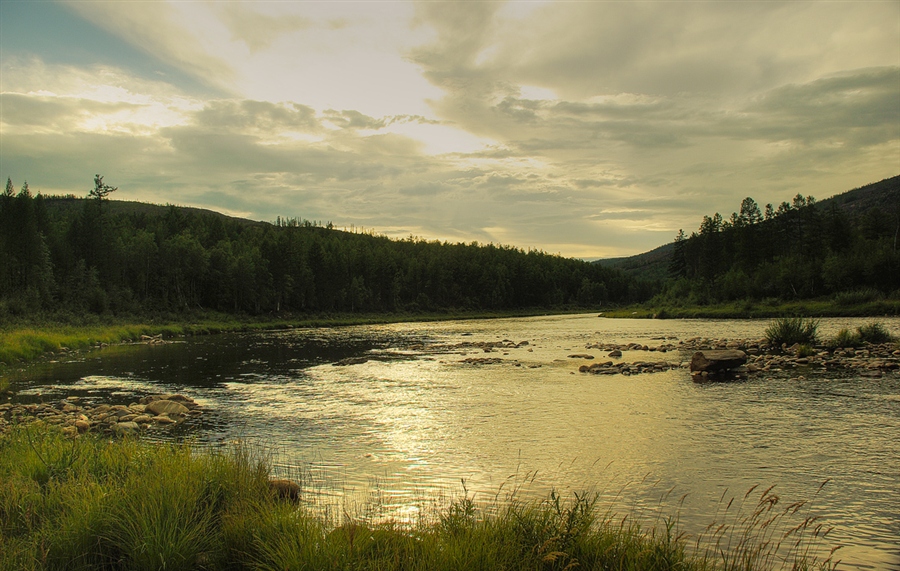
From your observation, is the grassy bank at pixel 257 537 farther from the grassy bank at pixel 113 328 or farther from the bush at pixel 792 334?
the grassy bank at pixel 113 328

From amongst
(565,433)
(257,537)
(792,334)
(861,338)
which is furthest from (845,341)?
(257,537)

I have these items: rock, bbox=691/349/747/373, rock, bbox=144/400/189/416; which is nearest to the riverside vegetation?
rock, bbox=691/349/747/373

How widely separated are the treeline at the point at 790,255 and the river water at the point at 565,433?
63712 mm

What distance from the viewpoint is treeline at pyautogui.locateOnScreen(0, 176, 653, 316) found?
69.7 m

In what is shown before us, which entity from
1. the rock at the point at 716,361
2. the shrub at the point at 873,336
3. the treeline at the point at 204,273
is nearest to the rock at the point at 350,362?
the rock at the point at 716,361

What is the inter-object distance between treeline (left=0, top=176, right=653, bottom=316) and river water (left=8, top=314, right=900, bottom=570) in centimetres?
4794

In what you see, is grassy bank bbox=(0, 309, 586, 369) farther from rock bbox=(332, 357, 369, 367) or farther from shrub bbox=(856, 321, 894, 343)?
shrub bbox=(856, 321, 894, 343)

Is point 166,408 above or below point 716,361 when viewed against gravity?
below

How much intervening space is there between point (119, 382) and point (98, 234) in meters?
73.1

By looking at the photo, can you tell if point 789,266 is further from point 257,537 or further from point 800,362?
point 257,537

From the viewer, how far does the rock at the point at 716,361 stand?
25984 mm

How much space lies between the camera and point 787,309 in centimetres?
7169

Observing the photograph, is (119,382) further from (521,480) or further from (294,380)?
(521,480)

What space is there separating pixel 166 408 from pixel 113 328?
150 feet
